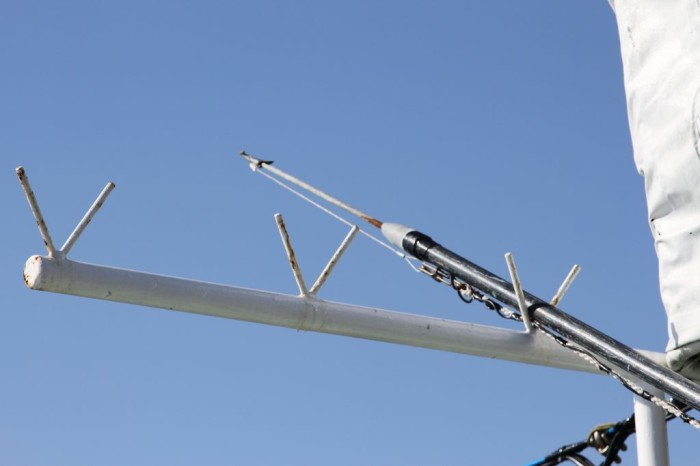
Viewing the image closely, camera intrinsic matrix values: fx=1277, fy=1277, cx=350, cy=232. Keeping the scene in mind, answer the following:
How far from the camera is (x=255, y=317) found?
6.57 meters

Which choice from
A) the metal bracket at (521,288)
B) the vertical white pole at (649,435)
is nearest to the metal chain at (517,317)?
the metal bracket at (521,288)

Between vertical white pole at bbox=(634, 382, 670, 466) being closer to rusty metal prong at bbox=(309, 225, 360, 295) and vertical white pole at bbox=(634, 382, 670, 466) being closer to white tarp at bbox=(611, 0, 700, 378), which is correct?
rusty metal prong at bbox=(309, 225, 360, 295)

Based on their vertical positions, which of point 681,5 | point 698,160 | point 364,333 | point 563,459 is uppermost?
point 681,5

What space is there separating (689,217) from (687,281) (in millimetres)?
230

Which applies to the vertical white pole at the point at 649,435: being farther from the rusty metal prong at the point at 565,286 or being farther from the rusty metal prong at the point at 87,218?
the rusty metal prong at the point at 87,218

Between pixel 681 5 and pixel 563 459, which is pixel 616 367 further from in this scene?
pixel 563 459

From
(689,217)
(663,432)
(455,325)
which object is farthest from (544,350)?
(689,217)

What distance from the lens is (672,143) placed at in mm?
4562

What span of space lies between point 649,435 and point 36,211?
3.88m

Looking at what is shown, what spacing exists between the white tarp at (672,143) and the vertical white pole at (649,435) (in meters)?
3.18

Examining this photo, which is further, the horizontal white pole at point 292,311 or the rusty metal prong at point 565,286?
the rusty metal prong at point 565,286

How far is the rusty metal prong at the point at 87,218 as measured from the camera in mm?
6125

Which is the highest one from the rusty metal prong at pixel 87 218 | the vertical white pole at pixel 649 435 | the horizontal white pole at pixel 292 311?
the rusty metal prong at pixel 87 218

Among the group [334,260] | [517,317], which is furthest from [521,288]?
[334,260]
